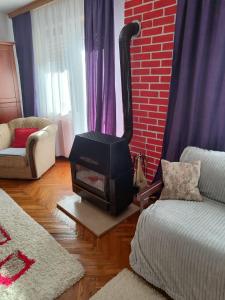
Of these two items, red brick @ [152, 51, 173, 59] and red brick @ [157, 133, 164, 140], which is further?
red brick @ [157, 133, 164, 140]

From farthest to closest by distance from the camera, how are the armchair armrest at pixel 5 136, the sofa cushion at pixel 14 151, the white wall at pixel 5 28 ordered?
the white wall at pixel 5 28, the armchair armrest at pixel 5 136, the sofa cushion at pixel 14 151

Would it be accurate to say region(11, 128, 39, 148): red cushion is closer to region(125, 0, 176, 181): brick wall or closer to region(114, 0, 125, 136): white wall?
region(114, 0, 125, 136): white wall

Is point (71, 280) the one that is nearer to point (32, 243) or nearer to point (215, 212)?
point (32, 243)

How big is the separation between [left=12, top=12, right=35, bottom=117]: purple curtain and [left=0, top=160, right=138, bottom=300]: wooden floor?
5.52ft

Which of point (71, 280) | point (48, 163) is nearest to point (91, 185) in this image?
point (71, 280)

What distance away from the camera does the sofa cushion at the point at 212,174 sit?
5.94 feet

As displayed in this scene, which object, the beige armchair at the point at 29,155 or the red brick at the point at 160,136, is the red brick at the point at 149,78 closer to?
the red brick at the point at 160,136

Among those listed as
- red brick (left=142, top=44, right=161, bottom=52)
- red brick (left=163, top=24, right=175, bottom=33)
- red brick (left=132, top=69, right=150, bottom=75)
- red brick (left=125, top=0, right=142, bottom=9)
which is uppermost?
red brick (left=125, top=0, right=142, bottom=9)

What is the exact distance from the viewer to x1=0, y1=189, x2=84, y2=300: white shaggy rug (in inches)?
63.1

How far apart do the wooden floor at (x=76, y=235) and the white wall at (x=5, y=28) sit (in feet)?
8.71

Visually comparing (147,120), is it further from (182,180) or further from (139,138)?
(182,180)

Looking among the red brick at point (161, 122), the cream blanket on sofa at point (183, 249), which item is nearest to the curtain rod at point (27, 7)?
the red brick at point (161, 122)

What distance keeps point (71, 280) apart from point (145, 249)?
59 centimetres

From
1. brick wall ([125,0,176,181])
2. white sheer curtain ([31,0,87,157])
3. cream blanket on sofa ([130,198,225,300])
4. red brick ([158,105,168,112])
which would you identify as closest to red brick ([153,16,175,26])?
brick wall ([125,0,176,181])
